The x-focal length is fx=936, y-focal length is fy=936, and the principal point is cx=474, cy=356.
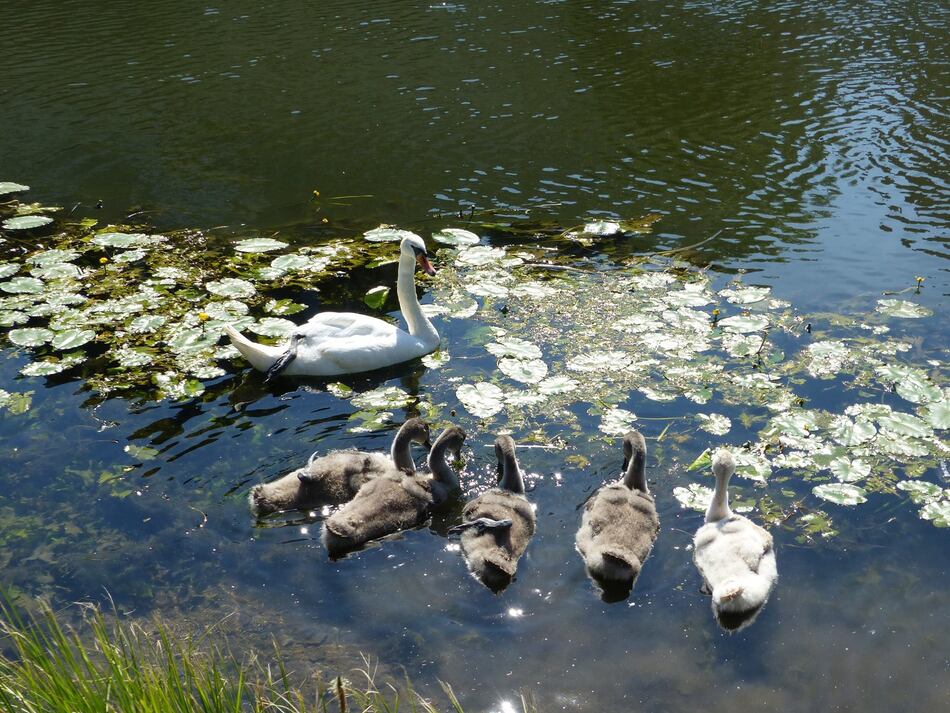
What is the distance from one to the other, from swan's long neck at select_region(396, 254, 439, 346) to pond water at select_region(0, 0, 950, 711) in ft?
1.07

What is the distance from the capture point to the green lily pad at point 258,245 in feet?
35.3

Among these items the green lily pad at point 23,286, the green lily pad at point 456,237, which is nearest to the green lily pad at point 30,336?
the green lily pad at point 23,286

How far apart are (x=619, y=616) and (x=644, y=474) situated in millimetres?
1230

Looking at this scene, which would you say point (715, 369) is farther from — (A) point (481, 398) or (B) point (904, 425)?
(A) point (481, 398)

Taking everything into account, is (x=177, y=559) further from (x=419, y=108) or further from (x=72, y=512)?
(x=419, y=108)

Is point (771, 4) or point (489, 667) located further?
point (771, 4)

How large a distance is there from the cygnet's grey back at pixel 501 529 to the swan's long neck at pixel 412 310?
87.2 inches

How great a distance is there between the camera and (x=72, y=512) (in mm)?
6707

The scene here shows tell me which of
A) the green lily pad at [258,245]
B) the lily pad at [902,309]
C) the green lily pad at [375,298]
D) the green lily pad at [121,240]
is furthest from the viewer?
the green lily pad at [121,240]

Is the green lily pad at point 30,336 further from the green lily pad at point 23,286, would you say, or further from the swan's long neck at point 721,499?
the swan's long neck at point 721,499

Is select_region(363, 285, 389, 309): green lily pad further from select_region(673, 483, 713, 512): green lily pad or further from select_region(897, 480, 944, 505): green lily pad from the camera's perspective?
select_region(897, 480, 944, 505): green lily pad

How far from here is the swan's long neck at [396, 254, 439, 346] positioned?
29.0ft

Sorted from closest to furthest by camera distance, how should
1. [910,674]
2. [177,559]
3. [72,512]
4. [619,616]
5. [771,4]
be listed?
[910,674]
[619,616]
[177,559]
[72,512]
[771,4]

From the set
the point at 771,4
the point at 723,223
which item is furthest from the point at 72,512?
the point at 771,4
